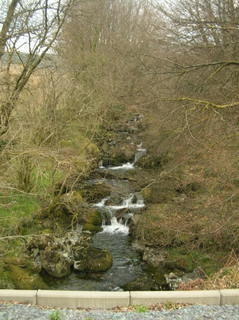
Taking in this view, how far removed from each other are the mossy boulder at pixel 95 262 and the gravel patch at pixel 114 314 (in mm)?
5531

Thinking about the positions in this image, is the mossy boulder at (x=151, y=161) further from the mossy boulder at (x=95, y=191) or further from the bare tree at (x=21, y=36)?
the bare tree at (x=21, y=36)

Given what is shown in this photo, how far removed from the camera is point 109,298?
16.2 feet

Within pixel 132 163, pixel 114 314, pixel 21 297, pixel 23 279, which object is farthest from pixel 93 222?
pixel 114 314

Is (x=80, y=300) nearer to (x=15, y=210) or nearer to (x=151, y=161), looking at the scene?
(x=15, y=210)

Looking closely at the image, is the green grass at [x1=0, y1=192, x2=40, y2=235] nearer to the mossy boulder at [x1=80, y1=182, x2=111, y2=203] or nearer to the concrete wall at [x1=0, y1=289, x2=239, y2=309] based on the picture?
the mossy boulder at [x1=80, y1=182, x2=111, y2=203]

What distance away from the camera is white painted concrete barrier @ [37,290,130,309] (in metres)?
4.90

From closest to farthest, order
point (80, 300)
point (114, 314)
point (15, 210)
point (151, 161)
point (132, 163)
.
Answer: point (114, 314), point (80, 300), point (15, 210), point (151, 161), point (132, 163)

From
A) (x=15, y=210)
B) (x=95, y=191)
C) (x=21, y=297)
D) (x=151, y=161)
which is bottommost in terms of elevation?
(x=95, y=191)

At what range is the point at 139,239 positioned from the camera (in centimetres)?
1198

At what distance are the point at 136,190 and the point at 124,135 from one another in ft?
26.8

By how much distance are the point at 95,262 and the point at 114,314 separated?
583 cm

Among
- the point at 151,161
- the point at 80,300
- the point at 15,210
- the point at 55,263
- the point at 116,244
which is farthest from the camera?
the point at 151,161

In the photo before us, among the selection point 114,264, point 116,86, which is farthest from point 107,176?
point 114,264

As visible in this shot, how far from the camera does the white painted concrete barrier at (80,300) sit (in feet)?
16.1
